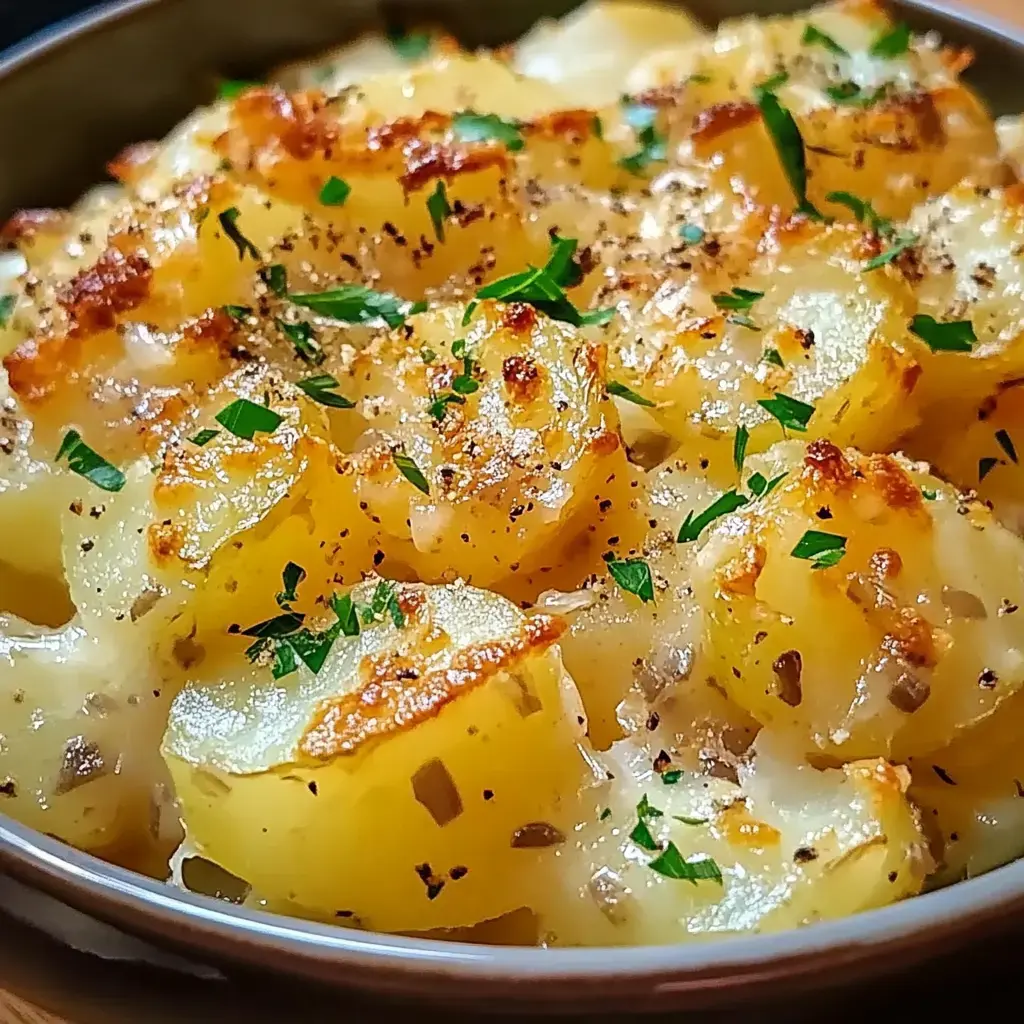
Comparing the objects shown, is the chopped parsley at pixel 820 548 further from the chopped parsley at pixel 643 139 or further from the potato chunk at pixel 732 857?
the chopped parsley at pixel 643 139

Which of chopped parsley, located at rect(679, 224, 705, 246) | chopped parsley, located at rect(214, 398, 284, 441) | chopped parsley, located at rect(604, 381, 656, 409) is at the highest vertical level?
chopped parsley, located at rect(214, 398, 284, 441)

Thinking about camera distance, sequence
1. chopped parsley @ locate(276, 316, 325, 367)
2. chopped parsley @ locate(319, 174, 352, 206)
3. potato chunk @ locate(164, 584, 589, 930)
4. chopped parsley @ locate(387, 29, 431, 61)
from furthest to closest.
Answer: chopped parsley @ locate(387, 29, 431, 61), chopped parsley @ locate(319, 174, 352, 206), chopped parsley @ locate(276, 316, 325, 367), potato chunk @ locate(164, 584, 589, 930)

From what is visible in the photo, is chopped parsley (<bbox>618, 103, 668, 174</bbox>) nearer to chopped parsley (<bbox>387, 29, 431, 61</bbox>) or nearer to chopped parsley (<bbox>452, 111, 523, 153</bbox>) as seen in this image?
chopped parsley (<bbox>452, 111, 523, 153</bbox>)

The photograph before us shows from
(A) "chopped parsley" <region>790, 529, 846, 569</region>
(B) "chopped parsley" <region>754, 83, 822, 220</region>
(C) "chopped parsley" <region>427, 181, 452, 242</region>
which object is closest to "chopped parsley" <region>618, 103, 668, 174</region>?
(B) "chopped parsley" <region>754, 83, 822, 220</region>

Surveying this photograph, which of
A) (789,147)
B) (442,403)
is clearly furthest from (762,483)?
(789,147)

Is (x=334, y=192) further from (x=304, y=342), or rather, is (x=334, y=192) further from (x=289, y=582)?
(x=289, y=582)
